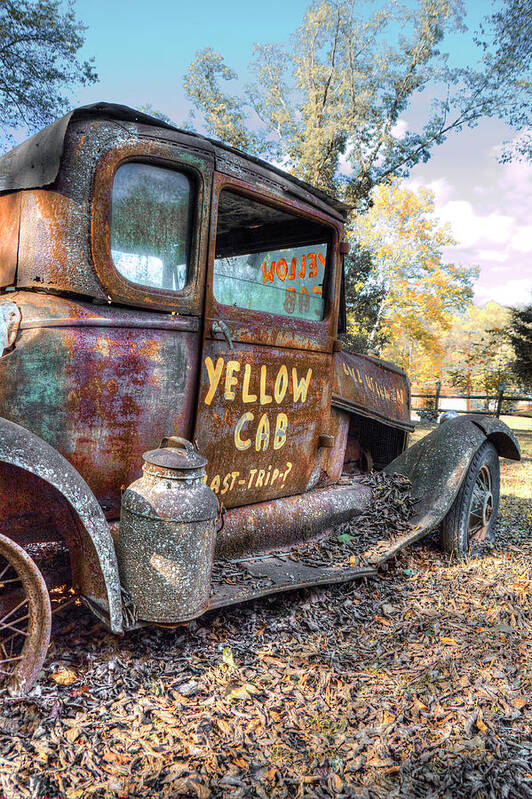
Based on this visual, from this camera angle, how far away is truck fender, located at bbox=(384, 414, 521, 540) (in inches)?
135

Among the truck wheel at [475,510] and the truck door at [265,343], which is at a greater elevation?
the truck door at [265,343]

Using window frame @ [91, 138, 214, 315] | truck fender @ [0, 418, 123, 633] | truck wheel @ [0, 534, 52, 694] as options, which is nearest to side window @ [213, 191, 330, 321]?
window frame @ [91, 138, 214, 315]

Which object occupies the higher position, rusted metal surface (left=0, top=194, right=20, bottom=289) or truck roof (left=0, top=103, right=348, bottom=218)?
truck roof (left=0, top=103, right=348, bottom=218)

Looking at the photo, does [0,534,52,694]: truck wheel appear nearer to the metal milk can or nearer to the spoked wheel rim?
the metal milk can

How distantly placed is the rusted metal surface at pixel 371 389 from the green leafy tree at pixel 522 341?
12.1 meters

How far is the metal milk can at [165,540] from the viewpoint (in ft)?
6.37

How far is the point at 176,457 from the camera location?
2029 mm

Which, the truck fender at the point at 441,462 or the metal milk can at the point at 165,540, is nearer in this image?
the metal milk can at the point at 165,540

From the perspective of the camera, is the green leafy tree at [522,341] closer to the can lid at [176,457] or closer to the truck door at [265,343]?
the truck door at [265,343]

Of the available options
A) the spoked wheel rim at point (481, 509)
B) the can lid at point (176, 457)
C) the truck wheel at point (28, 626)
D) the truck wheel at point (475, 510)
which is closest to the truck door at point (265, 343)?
the can lid at point (176, 457)

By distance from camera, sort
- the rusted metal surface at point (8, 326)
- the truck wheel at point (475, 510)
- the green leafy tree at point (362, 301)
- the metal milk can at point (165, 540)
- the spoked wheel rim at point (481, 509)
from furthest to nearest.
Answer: the green leafy tree at point (362, 301)
the spoked wheel rim at point (481, 509)
the truck wheel at point (475, 510)
the metal milk can at point (165, 540)
the rusted metal surface at point (8, 326)

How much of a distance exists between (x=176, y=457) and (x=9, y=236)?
3.70 ft

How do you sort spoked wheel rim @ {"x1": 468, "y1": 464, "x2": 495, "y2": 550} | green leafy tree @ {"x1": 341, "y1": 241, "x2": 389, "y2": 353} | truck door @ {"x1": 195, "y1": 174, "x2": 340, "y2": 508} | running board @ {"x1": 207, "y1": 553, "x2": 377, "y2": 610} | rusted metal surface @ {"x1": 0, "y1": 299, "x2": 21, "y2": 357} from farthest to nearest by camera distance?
green leafy tree @ {"x1": 341, "y1": 241, "x2": 389, "y2": 353} < spoked wheel rim @ {"x1": 468, "y1": 464, "x2": 495, "y2": 550} < truck door @ {"x1": 195, "y1": 174, "x2": 340, "y2": 508} < running board @ {"x1": 207, "y1": 553, "x2": 377, "y2": 610} < rusted metal surface @ {"x1": 0, "y1": 299, "x2": 21, "y2": 357}

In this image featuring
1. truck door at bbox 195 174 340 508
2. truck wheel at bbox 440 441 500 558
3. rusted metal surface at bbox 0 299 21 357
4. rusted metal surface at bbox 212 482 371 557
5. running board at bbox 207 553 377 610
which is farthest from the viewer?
truck wheel at bbox 440 441 500 558
